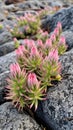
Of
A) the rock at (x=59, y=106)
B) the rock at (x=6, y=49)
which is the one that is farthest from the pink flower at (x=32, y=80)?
the rock at (x=6, y=49)

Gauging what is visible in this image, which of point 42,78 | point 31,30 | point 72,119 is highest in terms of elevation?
point 42,78

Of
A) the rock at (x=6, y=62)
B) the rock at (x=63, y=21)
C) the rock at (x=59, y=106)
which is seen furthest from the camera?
the rock at (x=63, y=21)

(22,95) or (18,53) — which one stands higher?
(18,53)

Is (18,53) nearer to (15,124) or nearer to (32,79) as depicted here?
(32,79)

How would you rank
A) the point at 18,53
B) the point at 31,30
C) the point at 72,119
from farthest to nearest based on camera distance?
the point at 31,30 < the point at 18,53 < the point at 72,119

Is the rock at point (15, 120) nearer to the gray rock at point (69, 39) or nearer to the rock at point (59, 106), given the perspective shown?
the rock at point (59, 106)

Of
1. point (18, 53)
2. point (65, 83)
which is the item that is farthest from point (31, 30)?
point (65, 83)
